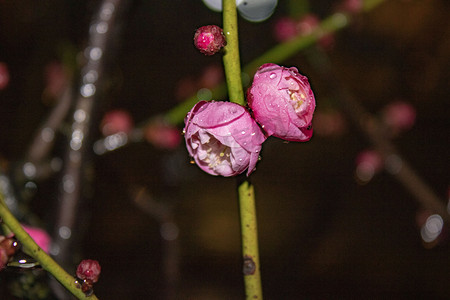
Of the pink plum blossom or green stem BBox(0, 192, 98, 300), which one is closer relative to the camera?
green stem BBox(0, 192, 98, 300)

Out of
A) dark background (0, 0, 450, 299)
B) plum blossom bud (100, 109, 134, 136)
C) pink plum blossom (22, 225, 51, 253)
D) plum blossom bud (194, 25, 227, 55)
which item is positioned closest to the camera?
plum blossom bud (194, 25, 227, 55)

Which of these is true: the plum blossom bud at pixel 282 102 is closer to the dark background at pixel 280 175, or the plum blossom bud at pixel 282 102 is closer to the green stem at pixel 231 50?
the green stem at pixel 231 50

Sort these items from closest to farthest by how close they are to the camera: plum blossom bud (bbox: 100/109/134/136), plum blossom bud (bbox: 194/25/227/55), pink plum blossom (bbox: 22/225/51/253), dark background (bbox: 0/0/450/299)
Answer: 1. plum blossom bud (bbox: 194/25/227/55)
2. pink plum blossom (bbox: 22/225/51/253)
3. plum blossom bud (bbox: 100/109/134/136)
4. dark background (bbox: 0/0/450/299)

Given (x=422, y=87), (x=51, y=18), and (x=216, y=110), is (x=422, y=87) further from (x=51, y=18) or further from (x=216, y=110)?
(x=216, y=110)

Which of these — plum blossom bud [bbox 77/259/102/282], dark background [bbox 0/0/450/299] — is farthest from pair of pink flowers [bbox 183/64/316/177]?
dark background [bbox 0/0/450/299]

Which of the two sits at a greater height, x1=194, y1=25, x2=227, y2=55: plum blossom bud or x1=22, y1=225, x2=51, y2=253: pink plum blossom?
x1=194, y1=25, x2=227, y2=55: plum blossom bud

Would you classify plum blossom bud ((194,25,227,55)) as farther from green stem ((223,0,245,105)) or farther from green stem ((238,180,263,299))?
green stem ((238,180,263,299))
